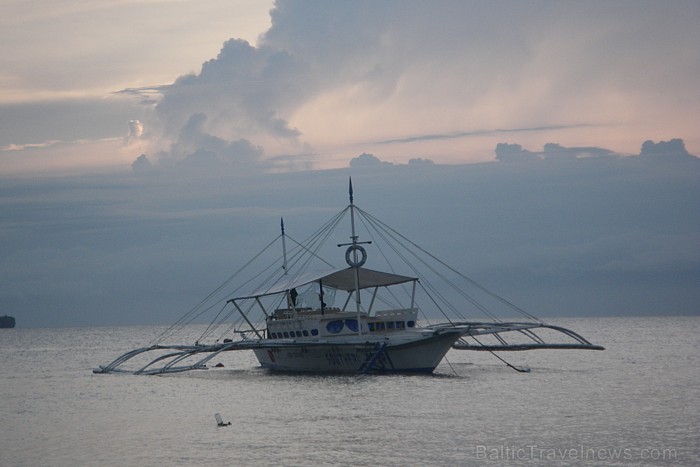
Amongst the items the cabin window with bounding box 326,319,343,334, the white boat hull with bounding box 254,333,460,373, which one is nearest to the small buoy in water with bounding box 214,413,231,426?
the white boat hull with bounding box 254,333,460,373

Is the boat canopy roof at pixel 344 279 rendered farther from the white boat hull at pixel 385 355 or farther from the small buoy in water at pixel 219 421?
the small buoy in water at pixel 219 421

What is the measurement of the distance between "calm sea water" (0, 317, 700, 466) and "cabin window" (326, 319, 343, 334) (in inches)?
133

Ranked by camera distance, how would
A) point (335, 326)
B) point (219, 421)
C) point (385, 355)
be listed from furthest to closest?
point (335, 326)
point (385, 355)
point (219, 421)

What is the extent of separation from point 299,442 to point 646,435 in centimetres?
1371

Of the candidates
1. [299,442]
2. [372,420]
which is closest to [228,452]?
[299,442]

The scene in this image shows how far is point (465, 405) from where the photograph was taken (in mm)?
48688

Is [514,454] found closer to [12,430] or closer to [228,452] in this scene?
[228,452]

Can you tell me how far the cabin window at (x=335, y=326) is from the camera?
63969 mm

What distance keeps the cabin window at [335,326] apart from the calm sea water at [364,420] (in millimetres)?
3383

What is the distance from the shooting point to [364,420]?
43.7 meters

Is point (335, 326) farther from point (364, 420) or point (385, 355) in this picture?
point (364, 420)

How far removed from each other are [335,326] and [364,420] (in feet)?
67.2

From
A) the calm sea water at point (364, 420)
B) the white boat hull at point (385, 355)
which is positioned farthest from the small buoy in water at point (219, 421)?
→ the white boat hull at point (385, 355)

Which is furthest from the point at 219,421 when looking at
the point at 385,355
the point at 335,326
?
the point at 335,326
